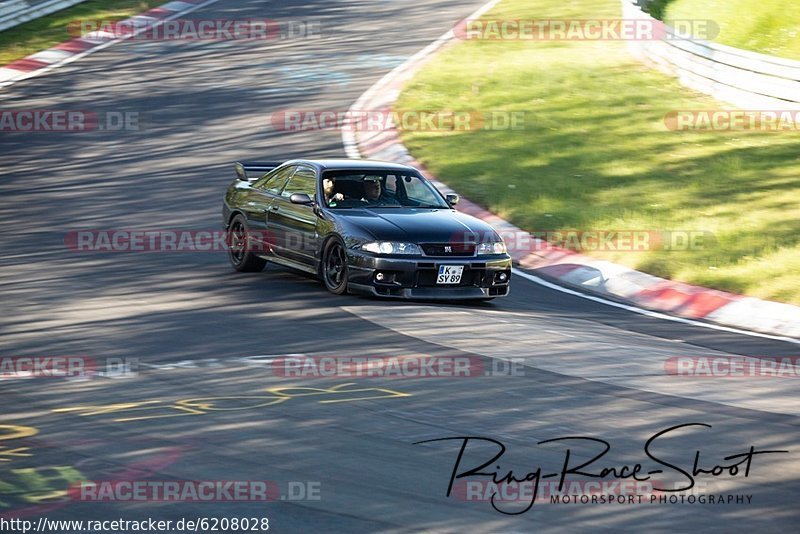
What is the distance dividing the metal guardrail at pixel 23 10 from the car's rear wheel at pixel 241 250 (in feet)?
62.1

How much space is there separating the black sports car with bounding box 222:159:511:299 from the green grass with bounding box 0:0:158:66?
638 inches

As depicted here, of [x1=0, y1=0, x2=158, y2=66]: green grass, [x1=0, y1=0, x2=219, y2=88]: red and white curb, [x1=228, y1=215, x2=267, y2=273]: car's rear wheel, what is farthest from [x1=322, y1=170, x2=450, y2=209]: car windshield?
[x1=0, y1=0, x2=158, y2=66]: green grass

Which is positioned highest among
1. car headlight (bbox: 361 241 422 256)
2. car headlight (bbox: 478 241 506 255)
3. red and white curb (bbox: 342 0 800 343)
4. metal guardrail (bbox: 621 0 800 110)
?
metal guardrail (bbox: 621 0 800 110)

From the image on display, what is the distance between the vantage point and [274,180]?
1520 centimetres

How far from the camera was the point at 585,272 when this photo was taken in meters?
15.7

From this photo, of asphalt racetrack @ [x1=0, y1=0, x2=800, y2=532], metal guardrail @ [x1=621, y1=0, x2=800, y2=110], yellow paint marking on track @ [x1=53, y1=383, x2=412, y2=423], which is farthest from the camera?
metal guardrail @ [x1=621, y1=0, x2=800, y2=110]

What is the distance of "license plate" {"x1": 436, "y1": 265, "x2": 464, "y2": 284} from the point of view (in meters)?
13.1

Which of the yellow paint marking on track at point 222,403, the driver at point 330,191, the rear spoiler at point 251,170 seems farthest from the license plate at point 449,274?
the yellow paint marking on track at point 222,403

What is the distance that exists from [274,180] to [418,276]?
2.98 m

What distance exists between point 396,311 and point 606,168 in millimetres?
8286

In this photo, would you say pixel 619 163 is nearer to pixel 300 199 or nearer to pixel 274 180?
pixel 274 180

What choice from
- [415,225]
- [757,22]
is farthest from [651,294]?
[757,22]

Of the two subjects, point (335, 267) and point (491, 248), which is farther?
point (335, 267)

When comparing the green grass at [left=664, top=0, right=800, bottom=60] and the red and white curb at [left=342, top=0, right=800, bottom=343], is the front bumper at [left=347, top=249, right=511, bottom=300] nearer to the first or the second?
the red and white curb at [left=342, top=0, right=800, bottom=343]
